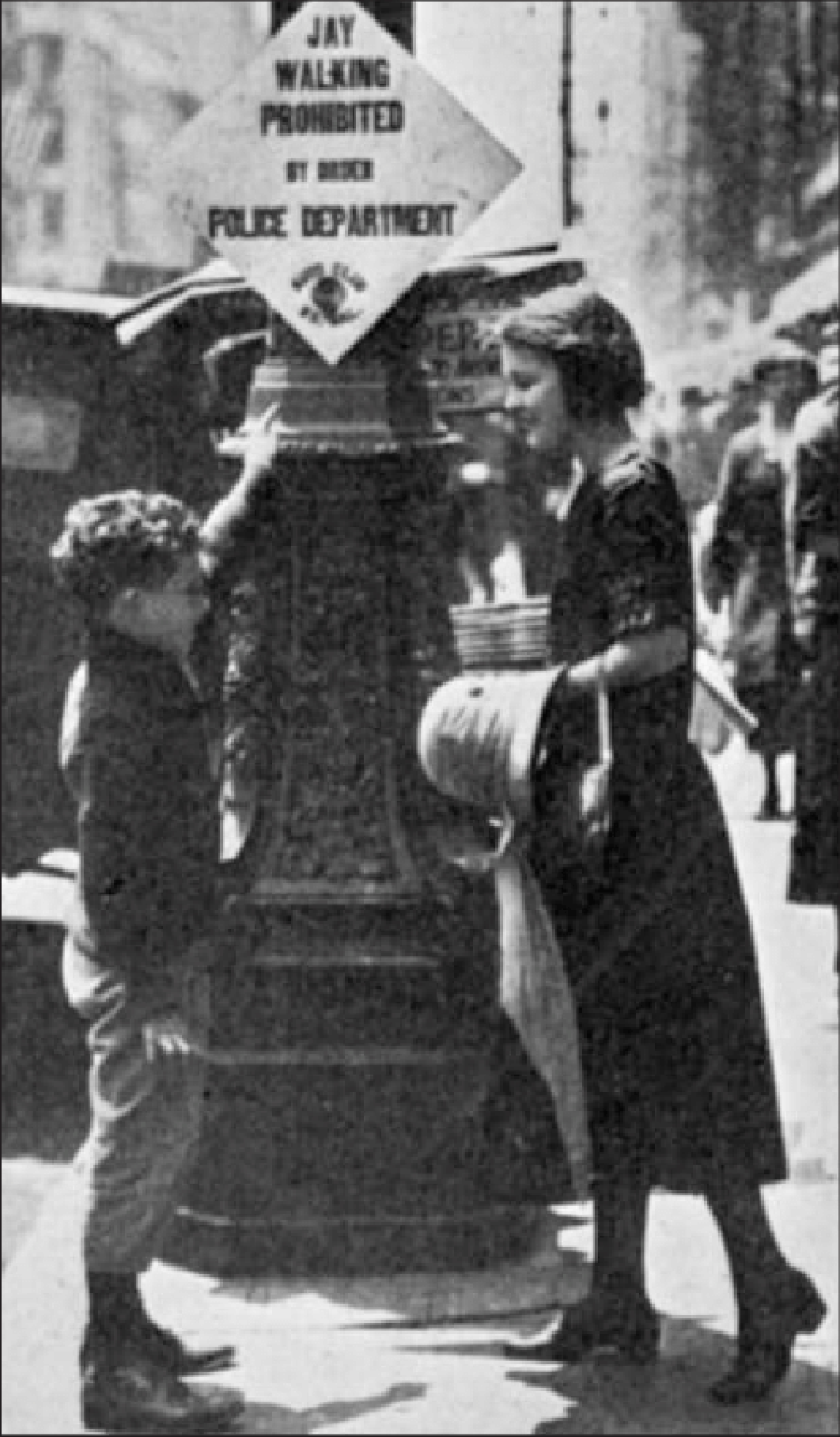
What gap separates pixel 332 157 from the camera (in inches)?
148

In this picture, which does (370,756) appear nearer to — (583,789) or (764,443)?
(583,789)

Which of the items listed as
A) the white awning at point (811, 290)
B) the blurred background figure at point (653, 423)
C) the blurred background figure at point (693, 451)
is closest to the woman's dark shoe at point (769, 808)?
the blurred background figure at point (693, 451)

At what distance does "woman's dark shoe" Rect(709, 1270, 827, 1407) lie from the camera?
12.9 feet

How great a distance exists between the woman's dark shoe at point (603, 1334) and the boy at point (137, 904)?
1.24 ft

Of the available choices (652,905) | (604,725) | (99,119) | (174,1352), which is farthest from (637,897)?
(99,119)

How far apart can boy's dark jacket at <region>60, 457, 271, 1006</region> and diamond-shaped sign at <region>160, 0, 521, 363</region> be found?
1.62 feet

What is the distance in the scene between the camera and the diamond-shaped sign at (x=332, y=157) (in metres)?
3.73

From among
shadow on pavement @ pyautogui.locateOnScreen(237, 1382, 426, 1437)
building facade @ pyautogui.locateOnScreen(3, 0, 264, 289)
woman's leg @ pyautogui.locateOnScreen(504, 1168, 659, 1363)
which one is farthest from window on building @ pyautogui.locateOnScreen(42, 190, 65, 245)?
shadow on pavement @ pyautogui.locateOnScreen(237, 1382, 426, 1437)

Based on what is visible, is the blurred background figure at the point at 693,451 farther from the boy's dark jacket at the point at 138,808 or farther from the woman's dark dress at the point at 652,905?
the boy's dark jacket at the point at 138,808

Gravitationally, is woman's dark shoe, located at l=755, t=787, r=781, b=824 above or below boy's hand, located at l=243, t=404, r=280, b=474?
below

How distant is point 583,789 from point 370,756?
2.06ft

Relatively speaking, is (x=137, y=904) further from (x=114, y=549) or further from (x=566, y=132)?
(x=566, y=132)

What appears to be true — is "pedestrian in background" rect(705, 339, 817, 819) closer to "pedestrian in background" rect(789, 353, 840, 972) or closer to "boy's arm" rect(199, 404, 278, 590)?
"pedestrian in background" rect(789, 353, 840, 972)

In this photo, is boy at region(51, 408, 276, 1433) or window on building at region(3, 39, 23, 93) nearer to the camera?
boy at region(51, 408, 276, 1433)
